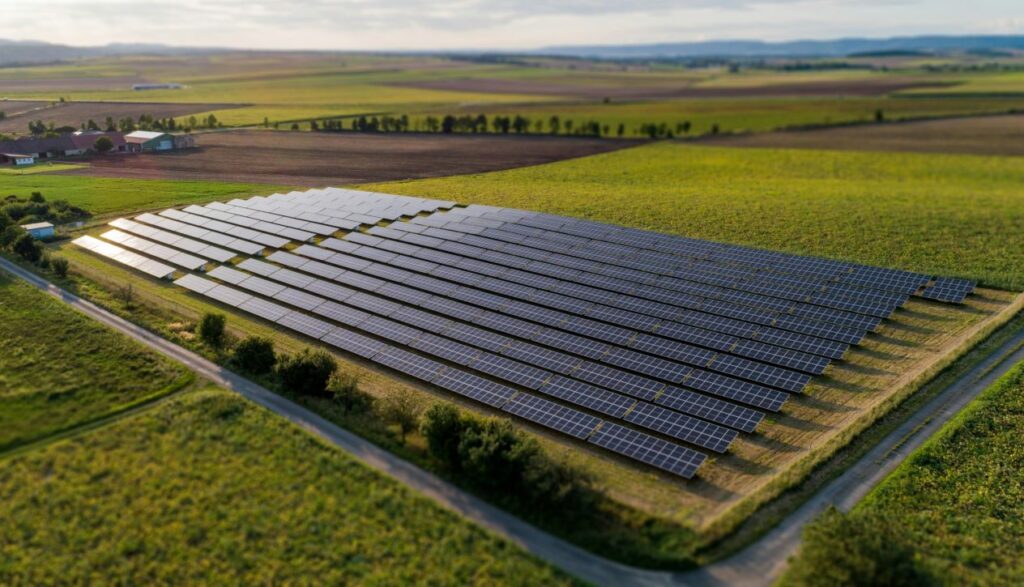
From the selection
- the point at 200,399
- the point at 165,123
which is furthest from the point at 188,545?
the point at 165,123

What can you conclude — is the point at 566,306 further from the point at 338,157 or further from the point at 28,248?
the point at 338,157

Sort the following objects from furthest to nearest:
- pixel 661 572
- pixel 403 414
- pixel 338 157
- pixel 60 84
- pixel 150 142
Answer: pixel 60 84
pixel 150 142
pixel 338 157
pixel 403 414
pixel 661 572

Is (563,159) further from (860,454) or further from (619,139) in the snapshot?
(860,454)

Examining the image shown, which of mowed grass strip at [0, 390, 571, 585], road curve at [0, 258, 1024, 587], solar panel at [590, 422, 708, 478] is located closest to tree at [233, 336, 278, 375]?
road curve at [0, 258, 1024, 587]

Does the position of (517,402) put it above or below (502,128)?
below

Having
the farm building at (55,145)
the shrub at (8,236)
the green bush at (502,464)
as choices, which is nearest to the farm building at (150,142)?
the farm building at (55,145)

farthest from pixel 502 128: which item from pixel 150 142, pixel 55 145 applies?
pixel 55 145

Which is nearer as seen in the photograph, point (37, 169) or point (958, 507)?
point (958, 507)

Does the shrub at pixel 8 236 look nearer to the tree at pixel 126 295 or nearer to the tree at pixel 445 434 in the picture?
the tree at pixel 126 295
